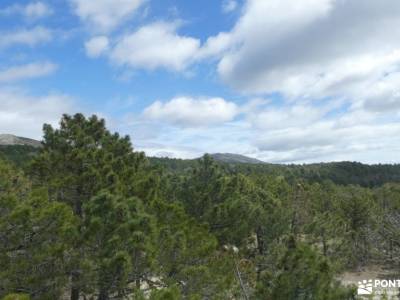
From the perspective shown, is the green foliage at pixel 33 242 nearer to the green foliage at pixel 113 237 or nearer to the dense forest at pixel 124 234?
the dense forest at pixel 124 234

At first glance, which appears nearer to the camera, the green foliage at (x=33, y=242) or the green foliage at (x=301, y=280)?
the green foliage at (x=301, y=280)

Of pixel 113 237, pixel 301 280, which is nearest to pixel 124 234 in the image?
pixel 113 237

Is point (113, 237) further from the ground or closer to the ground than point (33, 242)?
further from the ground

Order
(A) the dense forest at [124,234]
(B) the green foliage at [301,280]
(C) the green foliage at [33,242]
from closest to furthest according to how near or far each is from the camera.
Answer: (B) the green foliage at [301,280]
(A) the dense forest at [124,234]
(C) the green foliage at [33,242]

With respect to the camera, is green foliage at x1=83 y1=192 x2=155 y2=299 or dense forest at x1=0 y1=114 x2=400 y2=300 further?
green foliage at x1=83 y1=192 x2=155 y2=299

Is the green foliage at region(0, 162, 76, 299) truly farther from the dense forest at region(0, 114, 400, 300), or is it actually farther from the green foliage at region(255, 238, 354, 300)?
the green foliage at region(255, 238, 354, 300)

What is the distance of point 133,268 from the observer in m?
11.1

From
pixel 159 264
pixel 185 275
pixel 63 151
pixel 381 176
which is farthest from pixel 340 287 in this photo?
pixel 381 176

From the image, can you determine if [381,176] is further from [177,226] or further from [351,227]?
[177,226]

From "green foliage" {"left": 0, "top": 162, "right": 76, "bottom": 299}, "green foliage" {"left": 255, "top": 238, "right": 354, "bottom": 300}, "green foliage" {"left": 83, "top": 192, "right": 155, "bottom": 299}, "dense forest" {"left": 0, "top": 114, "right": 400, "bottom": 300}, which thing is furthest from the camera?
"green foliage" {"left": 83, "top": 192, "right": 155, "bottom": 299}

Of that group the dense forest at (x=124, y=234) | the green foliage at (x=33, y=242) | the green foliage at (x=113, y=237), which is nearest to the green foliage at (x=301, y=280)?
the dense forest at (x=124, y=234)

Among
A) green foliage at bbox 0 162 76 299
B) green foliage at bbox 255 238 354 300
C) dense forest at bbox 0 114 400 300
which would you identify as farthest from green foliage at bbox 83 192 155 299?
green foliage at bbox 255 238 354 300

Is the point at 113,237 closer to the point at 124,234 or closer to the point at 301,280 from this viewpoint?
the point at 124,234

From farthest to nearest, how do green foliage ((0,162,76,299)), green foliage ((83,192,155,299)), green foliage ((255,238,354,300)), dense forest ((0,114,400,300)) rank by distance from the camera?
green foliage ((83,192,155,299)) → green foliage ((0,162,76,299)) → dense forest ((0,114,400,300)) → green foliage ((255,238,354,300))
